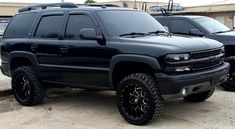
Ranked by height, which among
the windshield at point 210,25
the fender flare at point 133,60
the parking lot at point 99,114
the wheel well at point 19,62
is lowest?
the parking lot at point 99,114

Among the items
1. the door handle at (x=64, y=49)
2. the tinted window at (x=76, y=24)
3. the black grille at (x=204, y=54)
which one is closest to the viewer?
the black grille at (x=204, y=54)

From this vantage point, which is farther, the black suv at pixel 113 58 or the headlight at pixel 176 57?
the black suv at pixel 113 58

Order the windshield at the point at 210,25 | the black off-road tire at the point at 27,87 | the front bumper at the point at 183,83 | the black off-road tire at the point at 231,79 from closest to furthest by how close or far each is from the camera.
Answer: the front bumper at the point at 183,83, the black off-road tire at the point at 27,87, the black off-road tire at the point at 231,79, the windshield at the point at 210,25

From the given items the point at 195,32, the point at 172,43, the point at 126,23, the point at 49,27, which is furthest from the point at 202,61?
the point at 195,32

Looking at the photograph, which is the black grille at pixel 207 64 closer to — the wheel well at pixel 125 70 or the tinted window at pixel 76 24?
the wheel well at pixel 125 70

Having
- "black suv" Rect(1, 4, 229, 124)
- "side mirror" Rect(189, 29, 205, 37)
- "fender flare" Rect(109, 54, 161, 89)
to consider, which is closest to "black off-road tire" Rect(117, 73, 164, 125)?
"black suv" Rect(1, 4, 229, 124)

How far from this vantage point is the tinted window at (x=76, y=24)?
23.8ft

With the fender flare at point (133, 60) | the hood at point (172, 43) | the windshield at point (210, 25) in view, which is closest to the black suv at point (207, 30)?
the windshield at point (210, 25)

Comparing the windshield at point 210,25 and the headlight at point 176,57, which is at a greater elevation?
the windshield at point 210,25

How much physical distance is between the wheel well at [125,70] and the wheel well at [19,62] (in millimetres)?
2174

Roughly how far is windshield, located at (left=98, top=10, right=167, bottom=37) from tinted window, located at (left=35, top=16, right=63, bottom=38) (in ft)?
2.99

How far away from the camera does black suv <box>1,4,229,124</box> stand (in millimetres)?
6238

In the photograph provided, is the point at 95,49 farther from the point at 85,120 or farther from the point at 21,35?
the point at 21,35

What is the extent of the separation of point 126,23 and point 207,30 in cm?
311
